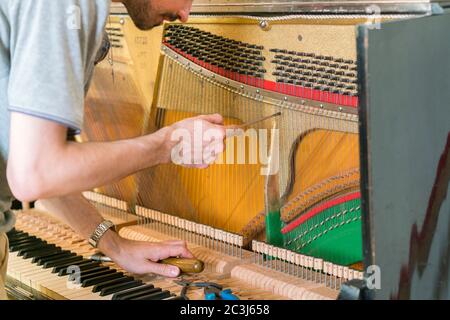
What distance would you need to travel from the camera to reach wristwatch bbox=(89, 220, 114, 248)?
270 centimetres

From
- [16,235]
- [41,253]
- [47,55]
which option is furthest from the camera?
[16,235]

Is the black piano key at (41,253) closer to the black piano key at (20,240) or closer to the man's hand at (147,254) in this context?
the black piano key at (20,240)

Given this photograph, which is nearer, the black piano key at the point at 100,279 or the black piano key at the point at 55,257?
the black piano key at the point at 100,279

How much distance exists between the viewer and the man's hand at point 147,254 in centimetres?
256

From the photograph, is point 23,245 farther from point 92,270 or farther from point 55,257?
point 92,270

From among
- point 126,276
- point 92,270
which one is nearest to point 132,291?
point 126,276

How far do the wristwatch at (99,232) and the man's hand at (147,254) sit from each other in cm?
11

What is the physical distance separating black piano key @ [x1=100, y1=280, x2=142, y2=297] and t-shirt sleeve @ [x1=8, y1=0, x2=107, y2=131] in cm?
76

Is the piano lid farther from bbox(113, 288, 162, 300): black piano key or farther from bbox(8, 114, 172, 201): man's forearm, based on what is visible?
bbox(113, 288, 162, 300): black piano key

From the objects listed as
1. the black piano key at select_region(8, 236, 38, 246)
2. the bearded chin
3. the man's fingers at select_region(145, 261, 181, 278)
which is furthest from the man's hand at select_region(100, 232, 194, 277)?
the bearded chin

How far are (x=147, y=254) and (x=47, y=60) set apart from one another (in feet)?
3.21

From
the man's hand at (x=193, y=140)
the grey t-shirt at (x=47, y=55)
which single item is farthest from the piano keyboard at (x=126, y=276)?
the grey t-shirt at (x=47, y=55)

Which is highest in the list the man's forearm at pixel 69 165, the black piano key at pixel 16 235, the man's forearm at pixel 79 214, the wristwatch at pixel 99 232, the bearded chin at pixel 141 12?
the bearded chin at pixel 141 12

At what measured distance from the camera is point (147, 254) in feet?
8.45
